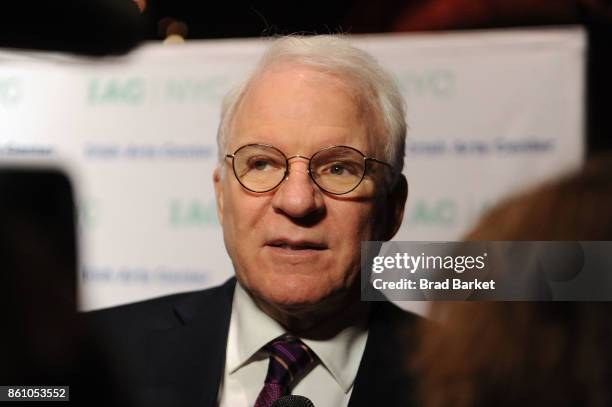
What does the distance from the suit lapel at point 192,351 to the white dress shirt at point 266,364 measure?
3 cm

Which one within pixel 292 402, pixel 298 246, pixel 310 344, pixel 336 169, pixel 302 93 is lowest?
pixel 292 402

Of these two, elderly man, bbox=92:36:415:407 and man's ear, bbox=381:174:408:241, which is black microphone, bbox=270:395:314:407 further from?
man's ear, bbox=381:174:408:241

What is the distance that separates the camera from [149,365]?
1.37 m

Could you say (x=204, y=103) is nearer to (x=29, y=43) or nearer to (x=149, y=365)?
(x=29, y=43)

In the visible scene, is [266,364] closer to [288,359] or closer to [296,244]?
[288,359]

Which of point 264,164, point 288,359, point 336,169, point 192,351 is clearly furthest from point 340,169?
point 192,351

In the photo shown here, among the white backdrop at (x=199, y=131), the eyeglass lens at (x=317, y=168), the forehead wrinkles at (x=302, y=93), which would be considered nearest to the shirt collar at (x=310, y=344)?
the white backdrop at (x=199, y=131)

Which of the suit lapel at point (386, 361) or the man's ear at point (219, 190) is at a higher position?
the man's ear at point (219, 190)

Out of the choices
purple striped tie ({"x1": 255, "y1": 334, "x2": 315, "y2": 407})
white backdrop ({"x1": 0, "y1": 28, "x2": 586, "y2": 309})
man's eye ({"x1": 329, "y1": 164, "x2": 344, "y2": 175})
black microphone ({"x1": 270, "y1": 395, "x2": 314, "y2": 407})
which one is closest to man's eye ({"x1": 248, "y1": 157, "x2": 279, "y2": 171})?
man's eye ({"x1": 329, "y1": 164, "x2": 344, "y2": 175})

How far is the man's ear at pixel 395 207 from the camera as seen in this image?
1281mm

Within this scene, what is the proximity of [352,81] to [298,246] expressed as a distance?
0.33 m

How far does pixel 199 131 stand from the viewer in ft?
4.60

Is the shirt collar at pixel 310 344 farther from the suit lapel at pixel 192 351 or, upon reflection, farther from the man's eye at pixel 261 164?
the man's eye at pixel 261 164

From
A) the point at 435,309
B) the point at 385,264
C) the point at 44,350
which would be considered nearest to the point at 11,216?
the point at 44,350
